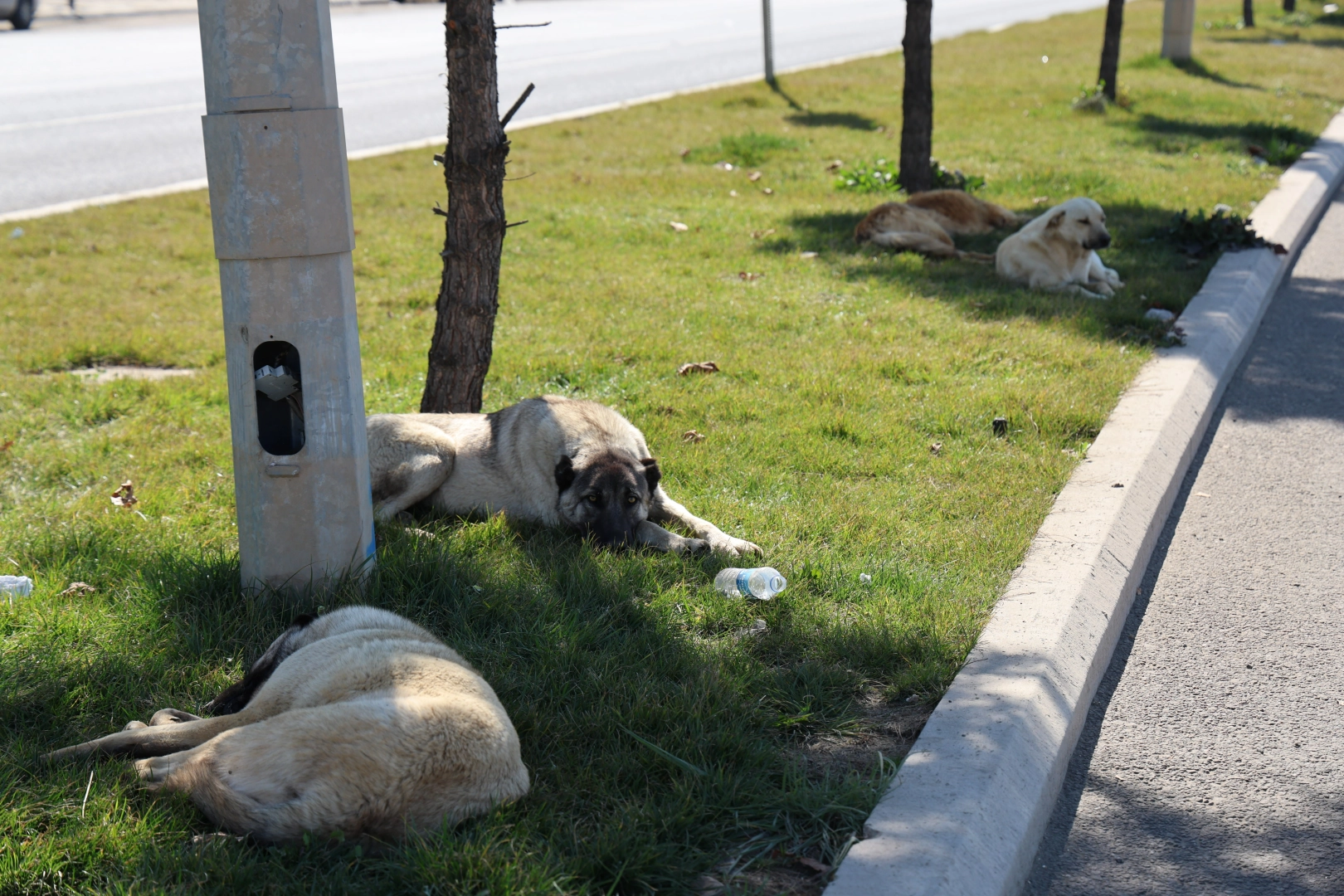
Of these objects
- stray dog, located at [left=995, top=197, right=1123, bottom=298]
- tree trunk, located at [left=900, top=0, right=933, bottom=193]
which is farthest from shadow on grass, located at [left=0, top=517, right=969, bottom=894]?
tree trunk, located at [left=900, top=0, right=933, bottom=193]

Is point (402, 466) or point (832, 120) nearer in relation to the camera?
point (402, 466)

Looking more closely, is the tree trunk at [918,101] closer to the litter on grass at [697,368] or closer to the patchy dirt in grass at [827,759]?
the litter on grass at [697,368]

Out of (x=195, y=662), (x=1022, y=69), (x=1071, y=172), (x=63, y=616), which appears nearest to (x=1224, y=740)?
(x=195, y=662)

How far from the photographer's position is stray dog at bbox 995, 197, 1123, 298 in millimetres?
8680

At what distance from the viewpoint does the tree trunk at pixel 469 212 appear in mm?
5543

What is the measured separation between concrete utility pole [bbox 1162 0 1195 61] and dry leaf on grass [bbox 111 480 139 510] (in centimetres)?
1973

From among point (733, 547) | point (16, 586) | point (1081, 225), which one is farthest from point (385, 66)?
point (733, 547)

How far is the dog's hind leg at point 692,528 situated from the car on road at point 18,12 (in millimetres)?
28300

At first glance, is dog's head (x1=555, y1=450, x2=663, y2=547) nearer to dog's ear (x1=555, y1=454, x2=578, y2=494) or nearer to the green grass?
dog's ear (x1=555, y1=454, x2=578, y2=494)

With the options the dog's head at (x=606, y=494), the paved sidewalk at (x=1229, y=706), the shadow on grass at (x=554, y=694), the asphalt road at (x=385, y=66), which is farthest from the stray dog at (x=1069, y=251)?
the asphalt road at (x=385, y=66)

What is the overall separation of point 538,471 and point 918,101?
7.81m

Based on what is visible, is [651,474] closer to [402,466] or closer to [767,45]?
[402,466]

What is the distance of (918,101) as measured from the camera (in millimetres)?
11562

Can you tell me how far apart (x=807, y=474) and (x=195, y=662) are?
9.74 ft
